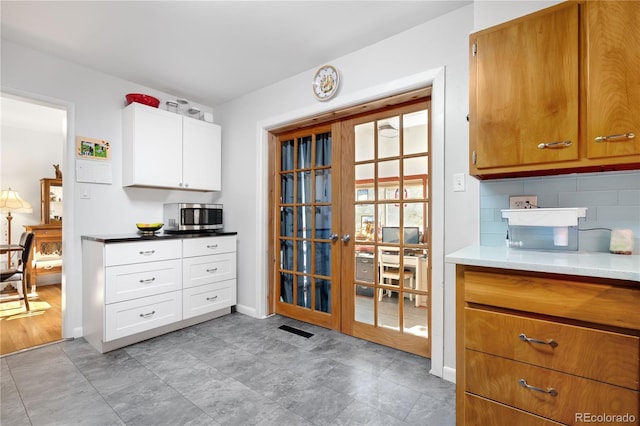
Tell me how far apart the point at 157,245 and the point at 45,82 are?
1.66 meters

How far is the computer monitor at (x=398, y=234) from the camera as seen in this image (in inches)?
90.4

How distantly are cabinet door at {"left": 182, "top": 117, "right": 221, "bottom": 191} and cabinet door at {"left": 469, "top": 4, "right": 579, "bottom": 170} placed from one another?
2.77m

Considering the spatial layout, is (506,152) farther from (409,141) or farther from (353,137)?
(353,137)

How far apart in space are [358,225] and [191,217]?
174 centimetres

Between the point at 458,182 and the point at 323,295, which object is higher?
the point at 458,182

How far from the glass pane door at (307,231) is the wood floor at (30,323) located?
2.12 meters

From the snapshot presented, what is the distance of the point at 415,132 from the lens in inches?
90.9

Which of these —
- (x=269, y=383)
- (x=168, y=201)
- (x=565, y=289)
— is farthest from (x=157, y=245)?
(x=565, y=289)

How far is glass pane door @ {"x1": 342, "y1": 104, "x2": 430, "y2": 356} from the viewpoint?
227 centimetres

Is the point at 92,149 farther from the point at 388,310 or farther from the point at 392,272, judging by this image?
the point at 388,310

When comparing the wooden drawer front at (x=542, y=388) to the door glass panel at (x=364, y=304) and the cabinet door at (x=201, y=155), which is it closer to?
the door glass panel at (x=364, y=304)

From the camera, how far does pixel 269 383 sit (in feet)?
6.18

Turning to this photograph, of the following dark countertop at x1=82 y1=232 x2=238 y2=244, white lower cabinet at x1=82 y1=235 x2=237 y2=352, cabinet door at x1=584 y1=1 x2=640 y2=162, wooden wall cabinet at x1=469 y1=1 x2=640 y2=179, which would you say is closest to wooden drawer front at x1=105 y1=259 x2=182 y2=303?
white lower cabinet at x1=82 y1=235 x2=237 y2=352

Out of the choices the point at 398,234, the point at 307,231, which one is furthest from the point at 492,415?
the point at 307,231
